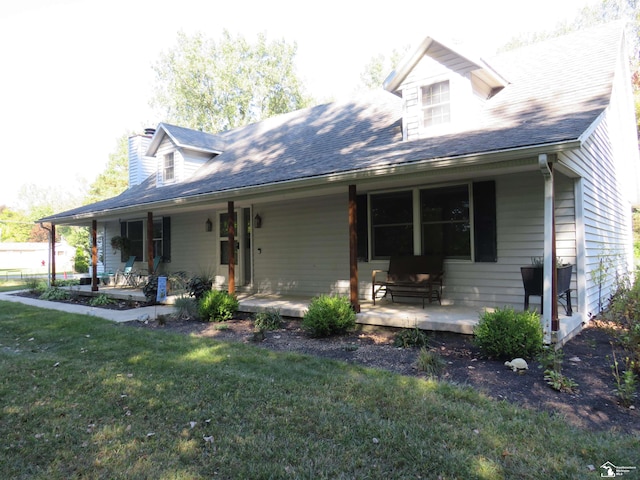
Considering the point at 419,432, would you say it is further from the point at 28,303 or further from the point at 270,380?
the point at 28,303

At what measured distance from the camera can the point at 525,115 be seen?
636 centimetres

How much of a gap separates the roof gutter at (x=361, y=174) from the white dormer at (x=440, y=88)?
2.01 meters

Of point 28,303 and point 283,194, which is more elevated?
point 283,194

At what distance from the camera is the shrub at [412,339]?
5.42 metres

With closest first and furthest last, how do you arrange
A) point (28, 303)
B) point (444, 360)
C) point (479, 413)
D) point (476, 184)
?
1. point (479, 413)
2. point (444, 360)
3. point (476, 184)
4. point (28, 303)

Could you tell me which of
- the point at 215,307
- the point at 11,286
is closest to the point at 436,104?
the point at 215,307

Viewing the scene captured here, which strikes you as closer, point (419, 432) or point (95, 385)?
point (419, 432)

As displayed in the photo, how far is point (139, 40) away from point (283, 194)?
1202 cm

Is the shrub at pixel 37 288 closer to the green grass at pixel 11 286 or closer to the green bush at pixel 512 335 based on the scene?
the green grass at pixel 11 286

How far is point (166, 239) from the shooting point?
12.3 meters

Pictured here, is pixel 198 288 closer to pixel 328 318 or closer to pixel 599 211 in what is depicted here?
pixel 328 318

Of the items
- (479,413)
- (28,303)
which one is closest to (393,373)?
(479,413)

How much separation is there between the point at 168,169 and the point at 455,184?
29.2 feet

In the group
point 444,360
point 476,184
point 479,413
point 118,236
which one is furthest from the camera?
point 118,236
